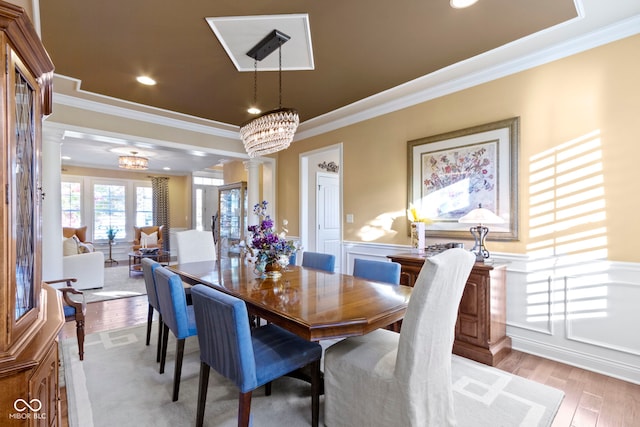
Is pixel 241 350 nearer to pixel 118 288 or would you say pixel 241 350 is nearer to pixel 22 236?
pixel 22 236

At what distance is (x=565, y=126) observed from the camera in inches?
99.7

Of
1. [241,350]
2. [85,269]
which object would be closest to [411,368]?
[241,350]

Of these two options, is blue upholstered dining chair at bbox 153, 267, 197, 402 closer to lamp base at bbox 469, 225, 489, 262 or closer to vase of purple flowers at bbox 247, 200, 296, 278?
vase of purple flowers at bbox 247, 200, 296, 278

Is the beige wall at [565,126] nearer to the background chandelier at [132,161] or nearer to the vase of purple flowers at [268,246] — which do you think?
the vase of purple flowers at [268,246]

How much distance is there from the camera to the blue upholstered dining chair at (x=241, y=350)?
4.73 feet

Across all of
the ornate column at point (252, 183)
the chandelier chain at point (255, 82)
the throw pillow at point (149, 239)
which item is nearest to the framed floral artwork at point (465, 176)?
the chandelier chain at point (255, 82)

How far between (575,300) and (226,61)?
3632mm

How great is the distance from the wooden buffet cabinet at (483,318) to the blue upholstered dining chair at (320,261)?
1231 mm

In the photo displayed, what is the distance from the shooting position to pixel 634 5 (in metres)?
2.07

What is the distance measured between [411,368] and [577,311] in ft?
6.52

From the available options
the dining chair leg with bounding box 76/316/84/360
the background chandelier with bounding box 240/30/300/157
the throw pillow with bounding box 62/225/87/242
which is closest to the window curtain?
the throw pillow with bounding box 62/225/87/242

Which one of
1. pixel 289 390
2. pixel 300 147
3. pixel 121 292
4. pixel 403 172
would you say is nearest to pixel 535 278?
pixel 403 172

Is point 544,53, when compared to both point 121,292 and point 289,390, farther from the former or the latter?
point 121,292

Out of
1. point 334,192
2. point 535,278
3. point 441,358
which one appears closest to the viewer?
point 441,358
